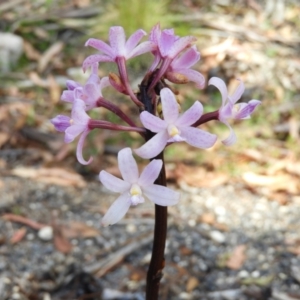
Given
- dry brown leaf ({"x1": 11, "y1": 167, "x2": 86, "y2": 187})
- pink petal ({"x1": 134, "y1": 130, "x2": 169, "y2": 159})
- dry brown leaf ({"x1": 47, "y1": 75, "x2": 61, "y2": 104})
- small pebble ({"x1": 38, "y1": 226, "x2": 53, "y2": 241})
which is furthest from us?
dry brown leaf ({"x1": 47, "y1": 75, "x2": 61, "y2": 104})

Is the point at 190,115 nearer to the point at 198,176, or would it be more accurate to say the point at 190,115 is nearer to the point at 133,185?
the point at 133,185

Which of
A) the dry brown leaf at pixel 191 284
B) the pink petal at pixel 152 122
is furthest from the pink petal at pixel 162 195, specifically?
the dry brown leaf at pixel 191 284

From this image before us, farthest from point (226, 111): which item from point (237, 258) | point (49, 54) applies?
point (49, 54)

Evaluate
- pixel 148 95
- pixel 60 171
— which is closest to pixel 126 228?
pixel 60 171

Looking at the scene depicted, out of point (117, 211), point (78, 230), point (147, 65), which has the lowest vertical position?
Result: point (147, 65)

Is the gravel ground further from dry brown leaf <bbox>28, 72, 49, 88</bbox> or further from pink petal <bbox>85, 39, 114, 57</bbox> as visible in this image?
dry brown leaf <bbox>28, 72, 49, 88</bbox>

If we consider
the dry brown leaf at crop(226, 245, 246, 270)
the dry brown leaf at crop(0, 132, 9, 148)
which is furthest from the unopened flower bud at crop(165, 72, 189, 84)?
the dry brown leaf at crop(0, 132, 9, 148)

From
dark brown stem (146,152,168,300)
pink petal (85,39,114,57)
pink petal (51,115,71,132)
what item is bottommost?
dark brown stem (146,152,168,300)
